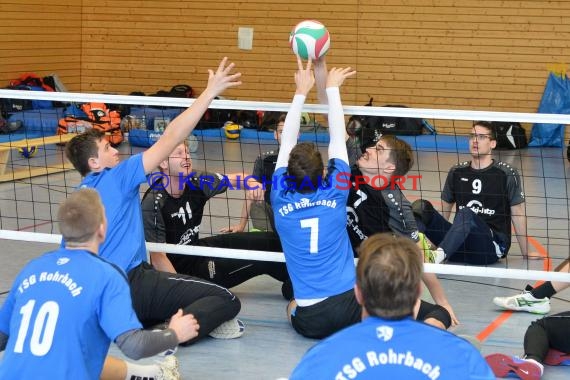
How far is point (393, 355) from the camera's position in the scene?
2.39 metres

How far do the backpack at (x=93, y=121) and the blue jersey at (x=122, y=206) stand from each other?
7713 mm

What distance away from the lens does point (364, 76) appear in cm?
1490

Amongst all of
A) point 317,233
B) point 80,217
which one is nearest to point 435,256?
point 317,233

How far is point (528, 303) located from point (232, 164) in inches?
259

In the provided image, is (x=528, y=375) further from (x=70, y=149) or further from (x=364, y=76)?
(x=364, y=76)

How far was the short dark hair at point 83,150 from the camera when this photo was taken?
4855 mm

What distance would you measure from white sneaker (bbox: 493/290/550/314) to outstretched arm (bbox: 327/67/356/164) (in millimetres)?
1627

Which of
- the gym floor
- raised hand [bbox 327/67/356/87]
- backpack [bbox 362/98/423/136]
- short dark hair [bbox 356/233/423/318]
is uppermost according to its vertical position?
raised hand [bbox 327/67/356/87]

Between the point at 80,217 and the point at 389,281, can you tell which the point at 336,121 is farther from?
the point at 389,281

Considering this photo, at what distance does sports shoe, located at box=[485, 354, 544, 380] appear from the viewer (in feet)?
14.5

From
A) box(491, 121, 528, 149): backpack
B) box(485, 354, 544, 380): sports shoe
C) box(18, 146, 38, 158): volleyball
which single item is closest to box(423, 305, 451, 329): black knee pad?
box(485, 354, 544, 380): sports shoe

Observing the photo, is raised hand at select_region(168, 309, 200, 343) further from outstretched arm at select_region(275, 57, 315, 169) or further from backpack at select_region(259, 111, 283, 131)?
Answer: backpack at select_region(259, 111, 283, 131)

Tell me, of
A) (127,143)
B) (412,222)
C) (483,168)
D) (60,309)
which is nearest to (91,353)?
(60,309)

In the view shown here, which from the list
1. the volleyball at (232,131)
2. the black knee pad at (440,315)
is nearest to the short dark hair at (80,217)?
the black knee pad at (440,315)
